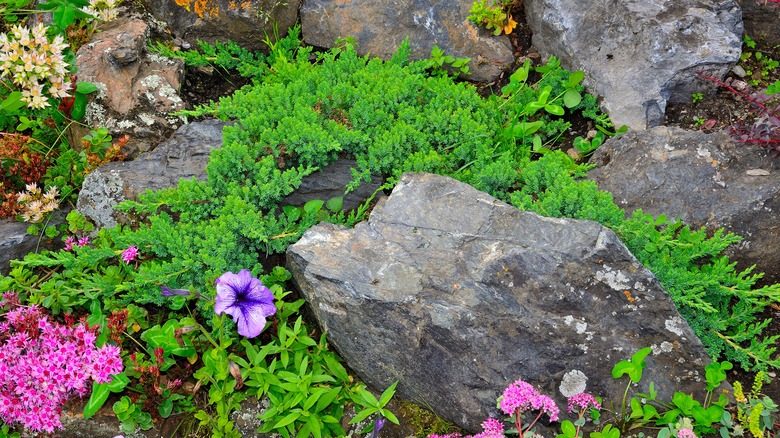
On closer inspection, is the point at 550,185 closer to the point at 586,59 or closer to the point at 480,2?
the point at 586,59

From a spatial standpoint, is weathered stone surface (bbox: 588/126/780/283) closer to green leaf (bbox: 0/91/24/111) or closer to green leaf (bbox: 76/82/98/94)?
green leaf (bbox: 76/82/98/94)

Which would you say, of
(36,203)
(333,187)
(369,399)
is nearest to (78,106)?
(36,203)

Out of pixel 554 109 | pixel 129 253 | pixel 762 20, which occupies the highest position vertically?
pixel 762 20

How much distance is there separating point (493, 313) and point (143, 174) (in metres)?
2.45

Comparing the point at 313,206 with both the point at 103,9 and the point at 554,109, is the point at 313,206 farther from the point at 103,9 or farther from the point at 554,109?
the point at 103,9

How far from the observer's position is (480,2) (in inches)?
213

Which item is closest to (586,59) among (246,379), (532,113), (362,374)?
(532,113)

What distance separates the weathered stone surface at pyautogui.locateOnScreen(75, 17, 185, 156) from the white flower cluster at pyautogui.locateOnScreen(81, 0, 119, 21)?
8.6 inches

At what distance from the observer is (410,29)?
5488mm

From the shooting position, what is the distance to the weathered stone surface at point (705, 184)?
396 centimetres

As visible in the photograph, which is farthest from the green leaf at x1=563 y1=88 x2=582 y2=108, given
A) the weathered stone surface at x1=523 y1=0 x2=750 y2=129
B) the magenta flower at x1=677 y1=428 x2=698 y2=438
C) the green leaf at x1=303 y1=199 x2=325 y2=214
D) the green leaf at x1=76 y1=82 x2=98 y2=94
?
the green leaf at x1=76 y1=82 x2=98 y2=94

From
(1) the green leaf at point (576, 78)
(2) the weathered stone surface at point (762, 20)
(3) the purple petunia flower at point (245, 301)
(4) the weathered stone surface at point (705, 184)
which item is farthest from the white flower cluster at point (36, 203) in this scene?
(2) the weathered stone surface at point (762, 20)

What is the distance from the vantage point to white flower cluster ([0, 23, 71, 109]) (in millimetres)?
4383

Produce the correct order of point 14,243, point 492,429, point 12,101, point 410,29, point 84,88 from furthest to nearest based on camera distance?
point 410,29 → point 84,88 → point 12,101 → point 14,243 → point 492,429
